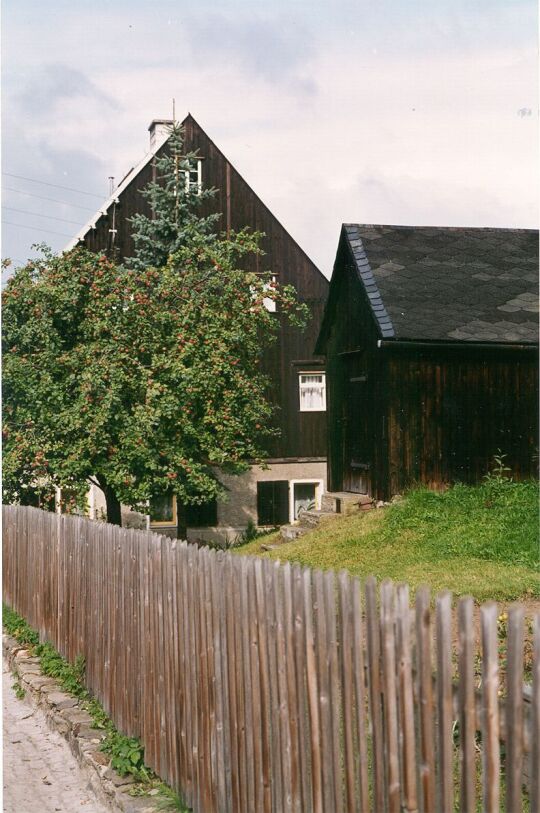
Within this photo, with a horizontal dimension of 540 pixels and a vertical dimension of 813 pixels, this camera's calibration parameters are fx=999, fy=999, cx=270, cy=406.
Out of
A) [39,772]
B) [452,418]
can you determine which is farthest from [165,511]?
[39,772]

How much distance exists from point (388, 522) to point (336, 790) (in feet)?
39.3

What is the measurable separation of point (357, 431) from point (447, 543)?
6479 millimetres

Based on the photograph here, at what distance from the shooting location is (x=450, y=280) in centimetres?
1898

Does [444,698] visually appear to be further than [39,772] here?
No

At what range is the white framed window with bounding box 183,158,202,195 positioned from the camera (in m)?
24.5

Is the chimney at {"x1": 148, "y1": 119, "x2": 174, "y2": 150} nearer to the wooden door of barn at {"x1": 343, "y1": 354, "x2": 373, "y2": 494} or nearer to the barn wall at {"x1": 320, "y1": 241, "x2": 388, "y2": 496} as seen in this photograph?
the barn wall at {"x1": 320, "y1": 241, "x2": 388, "y2": 496}

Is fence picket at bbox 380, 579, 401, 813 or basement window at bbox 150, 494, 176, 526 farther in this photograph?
basement window at bbox 150, 494, 176, 526

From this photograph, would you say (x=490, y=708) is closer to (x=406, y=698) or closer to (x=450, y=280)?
(x=406, y=698)

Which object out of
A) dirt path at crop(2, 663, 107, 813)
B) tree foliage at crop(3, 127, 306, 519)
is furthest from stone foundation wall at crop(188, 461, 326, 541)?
dirt path at crop(2, 663, 107, 813)

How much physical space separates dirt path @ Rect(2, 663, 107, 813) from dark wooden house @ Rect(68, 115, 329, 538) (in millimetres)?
17478

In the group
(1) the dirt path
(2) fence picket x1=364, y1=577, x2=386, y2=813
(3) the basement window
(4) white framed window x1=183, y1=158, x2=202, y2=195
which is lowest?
(1) the dirt path

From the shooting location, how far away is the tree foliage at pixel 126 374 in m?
18.4

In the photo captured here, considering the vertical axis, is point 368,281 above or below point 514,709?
above

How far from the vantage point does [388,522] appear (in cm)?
1588
